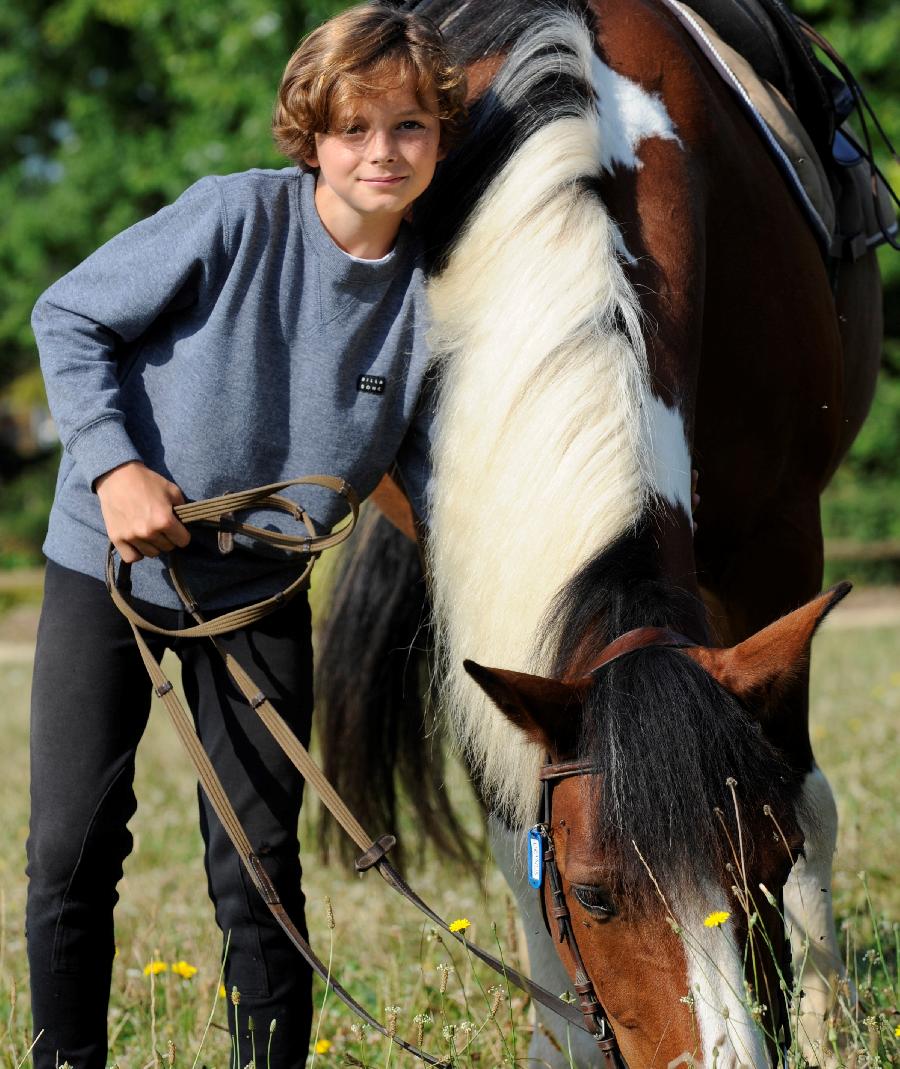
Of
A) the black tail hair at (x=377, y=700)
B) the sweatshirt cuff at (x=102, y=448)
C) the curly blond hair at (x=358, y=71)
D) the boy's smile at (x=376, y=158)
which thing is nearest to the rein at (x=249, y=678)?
the sweatshirt cuff at (x=102, y=448)

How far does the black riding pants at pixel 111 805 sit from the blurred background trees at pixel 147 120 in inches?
402

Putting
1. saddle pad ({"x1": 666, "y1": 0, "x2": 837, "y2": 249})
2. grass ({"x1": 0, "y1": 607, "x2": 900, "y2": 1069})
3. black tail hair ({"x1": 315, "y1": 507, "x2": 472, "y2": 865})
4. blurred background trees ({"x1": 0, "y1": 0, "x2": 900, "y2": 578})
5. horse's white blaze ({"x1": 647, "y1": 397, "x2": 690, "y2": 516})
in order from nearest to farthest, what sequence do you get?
horse's white blaze ({"x1": 647, "y1": 397, "x2": 690, "y2": 516}), grass ({"x1": 0, "y1": 607, "x2": 900, "y2": 1069}), saddle pad ({"x1": 666, "y1": 0, "x2": 837, "y2": 249}), black tail hair ({"x1": 315, "y1": 507, "x2": 472, "y2": 865}), blurred background trees ({"x1": 0, "y1": 0, "x2": 900, "y2": 578})

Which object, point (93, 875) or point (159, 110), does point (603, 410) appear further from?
point (159, 110)

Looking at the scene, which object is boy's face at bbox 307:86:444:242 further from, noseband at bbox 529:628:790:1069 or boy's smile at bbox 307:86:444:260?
noseband at bbox 529:628:790:1069

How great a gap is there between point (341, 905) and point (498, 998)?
1871 millimetres

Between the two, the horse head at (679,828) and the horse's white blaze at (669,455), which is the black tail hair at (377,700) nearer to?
the horse's white blaze at (669,455)

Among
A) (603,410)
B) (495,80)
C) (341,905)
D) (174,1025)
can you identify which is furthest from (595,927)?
(341,905)

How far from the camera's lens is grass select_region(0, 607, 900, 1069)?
2.64 meters

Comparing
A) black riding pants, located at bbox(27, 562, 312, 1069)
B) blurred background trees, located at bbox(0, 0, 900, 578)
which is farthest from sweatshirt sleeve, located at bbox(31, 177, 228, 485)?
blurred background trees, located at bbox(0, 0, 900, 578)

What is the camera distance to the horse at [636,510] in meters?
1.88

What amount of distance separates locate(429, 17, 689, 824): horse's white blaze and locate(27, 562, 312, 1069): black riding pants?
37 centimetres

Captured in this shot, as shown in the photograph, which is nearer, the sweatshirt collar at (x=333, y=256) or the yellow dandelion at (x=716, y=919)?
the yellow dandelion at (x=716, y=919)

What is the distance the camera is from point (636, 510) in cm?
223

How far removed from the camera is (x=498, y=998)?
2.20 metres
